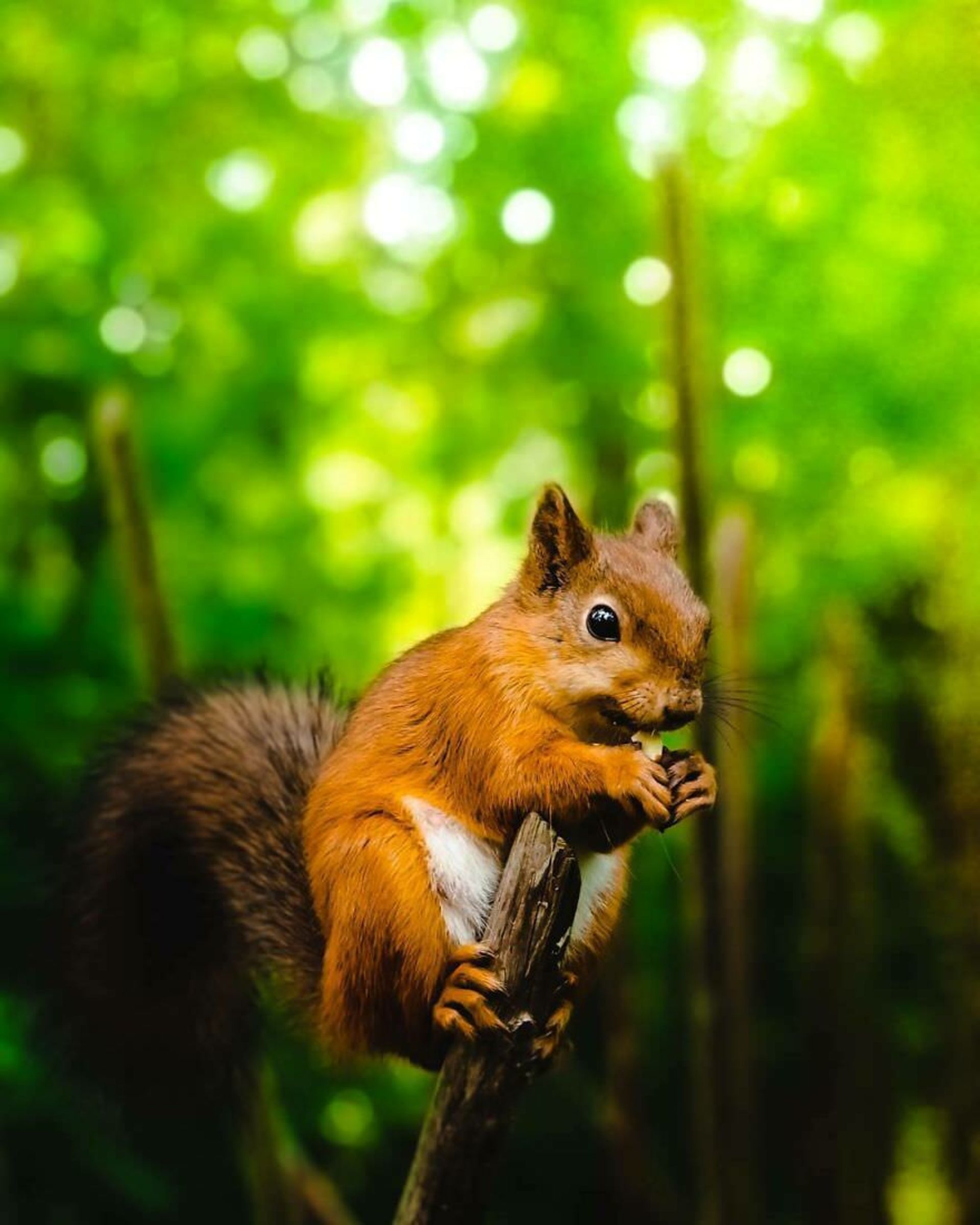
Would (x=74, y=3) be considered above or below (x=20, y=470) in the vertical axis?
above

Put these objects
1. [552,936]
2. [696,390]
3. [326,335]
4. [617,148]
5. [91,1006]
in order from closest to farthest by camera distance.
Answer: [552,936] < [91,1006] < [696,390] < [617,148] < [326,335]

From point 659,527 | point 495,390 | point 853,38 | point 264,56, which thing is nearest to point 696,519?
point 659,527

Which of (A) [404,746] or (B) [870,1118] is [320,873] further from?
(B) [870,1118]

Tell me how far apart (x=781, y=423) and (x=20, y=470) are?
1119 mm

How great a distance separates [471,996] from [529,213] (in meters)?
1.26

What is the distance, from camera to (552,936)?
673mm

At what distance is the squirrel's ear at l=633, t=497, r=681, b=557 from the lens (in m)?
0.66

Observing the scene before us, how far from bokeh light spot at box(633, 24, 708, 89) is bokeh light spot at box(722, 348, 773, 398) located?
1.15ft

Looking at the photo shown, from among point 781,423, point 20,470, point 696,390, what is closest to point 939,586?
point 781,423

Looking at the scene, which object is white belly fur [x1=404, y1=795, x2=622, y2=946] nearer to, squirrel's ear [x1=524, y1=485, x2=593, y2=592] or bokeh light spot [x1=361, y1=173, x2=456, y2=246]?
squirrel's ear [x1=524, y1=485, x2=593, y2=592]

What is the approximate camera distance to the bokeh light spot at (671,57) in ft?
5.03

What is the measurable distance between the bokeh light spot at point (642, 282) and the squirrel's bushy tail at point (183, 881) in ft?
3.22

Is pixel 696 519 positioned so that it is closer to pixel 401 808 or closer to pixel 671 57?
pixel 401 808

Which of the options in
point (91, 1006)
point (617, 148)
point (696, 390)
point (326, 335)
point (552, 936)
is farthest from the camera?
point (326, 335)
